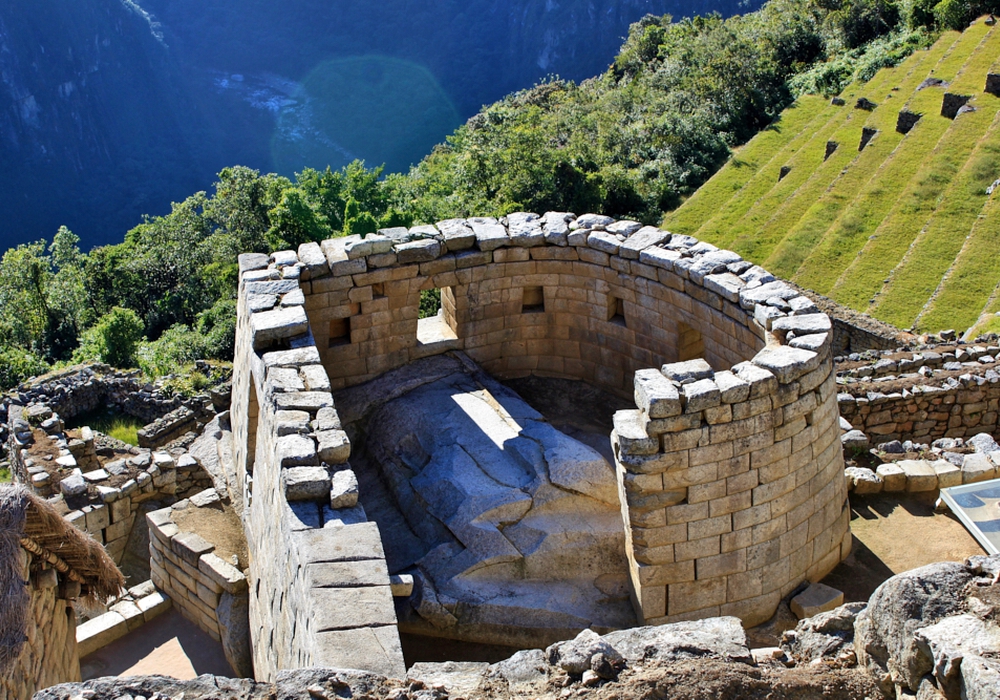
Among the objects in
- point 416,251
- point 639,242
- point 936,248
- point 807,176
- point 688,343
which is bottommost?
point 936,248

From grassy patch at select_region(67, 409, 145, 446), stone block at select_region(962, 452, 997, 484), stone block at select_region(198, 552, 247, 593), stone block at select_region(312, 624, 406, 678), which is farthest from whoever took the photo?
grassy patch at select_region(67, 409, 145, 446)

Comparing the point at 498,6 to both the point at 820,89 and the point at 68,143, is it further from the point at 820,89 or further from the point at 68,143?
the point at 820,89

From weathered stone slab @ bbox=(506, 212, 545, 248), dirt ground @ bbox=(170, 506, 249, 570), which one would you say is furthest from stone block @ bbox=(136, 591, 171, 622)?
weathered stone slab @ bbox=(506, 212, 545, 248)

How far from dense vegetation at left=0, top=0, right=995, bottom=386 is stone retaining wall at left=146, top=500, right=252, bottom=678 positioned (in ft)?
58.0

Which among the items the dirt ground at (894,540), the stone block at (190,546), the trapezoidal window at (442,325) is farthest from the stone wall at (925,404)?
the stone block at (190,546)

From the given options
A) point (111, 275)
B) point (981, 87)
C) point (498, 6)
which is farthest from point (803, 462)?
point (498, 6)

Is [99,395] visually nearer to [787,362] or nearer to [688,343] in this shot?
[688,343]

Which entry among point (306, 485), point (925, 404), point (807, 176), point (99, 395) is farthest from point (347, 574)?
point (807, 176)

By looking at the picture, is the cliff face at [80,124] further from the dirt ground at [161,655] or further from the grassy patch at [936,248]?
the dirt ground at [161,655]

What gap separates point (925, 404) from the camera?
594 inches

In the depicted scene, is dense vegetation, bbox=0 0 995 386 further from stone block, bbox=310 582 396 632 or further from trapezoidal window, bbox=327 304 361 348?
stone block, bbox=310 582 396 632

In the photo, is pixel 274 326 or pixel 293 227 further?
pixel 293 227

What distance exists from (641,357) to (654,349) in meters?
0.29

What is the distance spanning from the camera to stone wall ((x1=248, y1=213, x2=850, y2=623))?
935 cm
